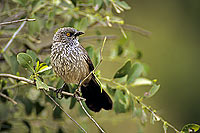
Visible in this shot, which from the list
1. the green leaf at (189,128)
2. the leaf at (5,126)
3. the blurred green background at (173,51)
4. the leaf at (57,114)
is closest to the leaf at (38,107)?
the leaf at (57,114)

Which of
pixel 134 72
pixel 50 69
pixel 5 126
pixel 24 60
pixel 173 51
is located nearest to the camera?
pixel 24 60

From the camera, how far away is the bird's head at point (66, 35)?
7.84 ft

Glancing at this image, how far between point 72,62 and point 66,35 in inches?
8.4

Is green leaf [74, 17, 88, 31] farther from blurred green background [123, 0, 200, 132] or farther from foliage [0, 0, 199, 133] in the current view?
blurred green background [123, 0, 200, 132]

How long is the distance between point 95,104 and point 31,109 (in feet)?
1.60

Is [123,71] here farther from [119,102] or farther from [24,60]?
[24,60]

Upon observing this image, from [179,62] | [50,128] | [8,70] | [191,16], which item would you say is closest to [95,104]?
[50,128]

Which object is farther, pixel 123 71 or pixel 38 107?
pixel 38 107

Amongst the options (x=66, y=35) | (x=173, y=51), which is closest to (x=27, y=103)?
(x=66, y=35)

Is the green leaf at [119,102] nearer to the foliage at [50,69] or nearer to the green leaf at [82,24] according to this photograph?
the foliage at [50,69]

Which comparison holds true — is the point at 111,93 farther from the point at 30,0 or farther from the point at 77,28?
the point at 30,0

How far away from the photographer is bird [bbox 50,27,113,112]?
2289mm

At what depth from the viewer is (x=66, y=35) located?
7.89 ft

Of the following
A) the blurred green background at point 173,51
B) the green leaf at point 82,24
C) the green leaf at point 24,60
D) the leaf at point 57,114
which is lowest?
the blurred green background at point 173,51
